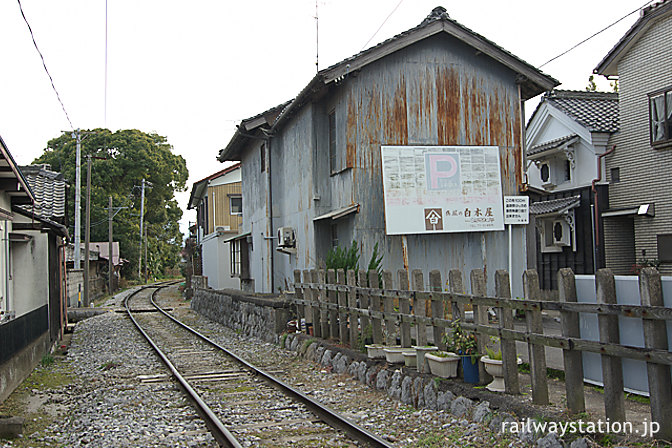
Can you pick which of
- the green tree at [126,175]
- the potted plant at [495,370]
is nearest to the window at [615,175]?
the potted plant at [495,370]

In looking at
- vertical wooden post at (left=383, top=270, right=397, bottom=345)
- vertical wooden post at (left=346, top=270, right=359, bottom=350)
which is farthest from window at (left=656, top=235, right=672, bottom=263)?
vertical wooden post at (left=383, top=270, right=397, bottom=345)

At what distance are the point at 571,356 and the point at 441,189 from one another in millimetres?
9355

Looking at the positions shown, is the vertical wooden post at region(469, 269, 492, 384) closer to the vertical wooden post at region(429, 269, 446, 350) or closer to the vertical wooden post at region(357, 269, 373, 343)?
the vertical wooden post at region(429, 269, 446, 350)

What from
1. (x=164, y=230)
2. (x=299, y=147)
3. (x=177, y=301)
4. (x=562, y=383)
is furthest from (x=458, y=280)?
(x=164, y=230)

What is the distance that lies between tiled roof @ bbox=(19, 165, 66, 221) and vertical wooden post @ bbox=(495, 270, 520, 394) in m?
10.9

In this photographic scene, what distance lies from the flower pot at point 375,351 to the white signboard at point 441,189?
535 centimetres

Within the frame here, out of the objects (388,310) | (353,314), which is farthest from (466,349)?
(353,314)

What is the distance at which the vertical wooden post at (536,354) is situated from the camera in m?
5.75

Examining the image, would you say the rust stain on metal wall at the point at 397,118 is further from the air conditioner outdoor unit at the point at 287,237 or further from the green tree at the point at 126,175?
the green tree at the point at 126,175

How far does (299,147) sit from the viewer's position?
17.1 m

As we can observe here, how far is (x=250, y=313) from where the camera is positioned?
15.8 metres

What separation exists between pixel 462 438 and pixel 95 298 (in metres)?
34.8

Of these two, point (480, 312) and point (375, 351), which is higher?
point (480, 312)

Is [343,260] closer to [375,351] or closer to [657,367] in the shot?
[375,351]
